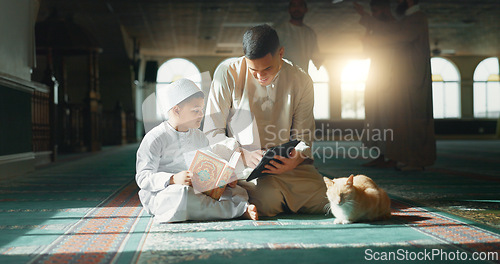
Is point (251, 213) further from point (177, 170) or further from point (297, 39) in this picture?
point (297, 39)

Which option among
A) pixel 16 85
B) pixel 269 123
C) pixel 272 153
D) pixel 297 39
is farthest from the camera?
pixel 16 85

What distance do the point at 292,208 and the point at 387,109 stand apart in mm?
3334

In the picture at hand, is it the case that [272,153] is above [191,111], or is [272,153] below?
below

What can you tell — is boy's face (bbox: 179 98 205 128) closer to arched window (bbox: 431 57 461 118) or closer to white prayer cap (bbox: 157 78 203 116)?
white prayer cap (bbox: 157 78 203 116)

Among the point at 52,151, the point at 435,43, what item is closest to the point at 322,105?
the point at 435,43

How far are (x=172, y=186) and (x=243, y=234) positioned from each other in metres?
0.49

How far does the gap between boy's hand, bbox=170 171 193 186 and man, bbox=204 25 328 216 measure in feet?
1.02

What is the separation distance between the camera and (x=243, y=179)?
8.93 ft

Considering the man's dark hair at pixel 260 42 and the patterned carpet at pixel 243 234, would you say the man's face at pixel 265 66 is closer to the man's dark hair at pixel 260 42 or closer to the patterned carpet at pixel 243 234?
the man's dark hair at pixel 260 42

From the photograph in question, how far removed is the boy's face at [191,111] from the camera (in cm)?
241

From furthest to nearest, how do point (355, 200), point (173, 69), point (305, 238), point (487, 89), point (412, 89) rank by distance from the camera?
1. point (487, 89)
2. point (173, 69)
3. point (412, 89)
4. point (355, 200)
5. point (305, 238)

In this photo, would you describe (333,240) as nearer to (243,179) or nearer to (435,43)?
(243,179)

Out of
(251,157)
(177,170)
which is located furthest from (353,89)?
(177,170)

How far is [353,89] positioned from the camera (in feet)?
65.6
